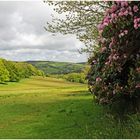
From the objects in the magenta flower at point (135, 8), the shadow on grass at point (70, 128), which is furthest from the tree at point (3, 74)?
A: the magenta flower at point (135, 8)

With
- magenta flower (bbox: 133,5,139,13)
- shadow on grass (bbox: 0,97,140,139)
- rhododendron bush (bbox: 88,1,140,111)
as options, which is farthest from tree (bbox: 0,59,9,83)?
magenta flower (bbox: 133,5,139,13)

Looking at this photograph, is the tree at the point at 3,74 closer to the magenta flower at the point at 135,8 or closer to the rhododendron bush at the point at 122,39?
the rhododendron bush at the point at 122,39

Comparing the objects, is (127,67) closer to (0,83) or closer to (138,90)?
(138,90)

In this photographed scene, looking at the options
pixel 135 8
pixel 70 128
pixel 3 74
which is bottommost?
pixel 70 128

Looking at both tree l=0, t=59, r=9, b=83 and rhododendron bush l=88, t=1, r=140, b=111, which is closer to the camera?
rhododendron bush l=88, t=1, r=140, b=111

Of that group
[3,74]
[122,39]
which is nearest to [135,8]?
[122,39]

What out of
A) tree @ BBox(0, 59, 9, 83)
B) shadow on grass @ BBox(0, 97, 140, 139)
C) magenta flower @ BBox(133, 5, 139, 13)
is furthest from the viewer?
tree @ BBox(0, 59, 9, 83)

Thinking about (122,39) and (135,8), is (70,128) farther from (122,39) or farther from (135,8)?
(135,8)

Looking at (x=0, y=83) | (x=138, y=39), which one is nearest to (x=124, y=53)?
(x=138, y=39)

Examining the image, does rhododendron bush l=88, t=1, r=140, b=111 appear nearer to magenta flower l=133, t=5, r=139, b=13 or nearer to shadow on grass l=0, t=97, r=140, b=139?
magenta flower l=133, t=5, r=139, b=13

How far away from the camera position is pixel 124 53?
16.3m

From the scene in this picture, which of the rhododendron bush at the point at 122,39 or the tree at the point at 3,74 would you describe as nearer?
the rhododendron bush at the point at 122,39

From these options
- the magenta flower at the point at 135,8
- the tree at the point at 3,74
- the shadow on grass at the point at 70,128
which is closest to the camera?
the magenta flower at the point at 135,8

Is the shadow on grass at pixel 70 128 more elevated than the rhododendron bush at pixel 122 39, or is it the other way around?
the rhododendron bush at pixel 122 39
